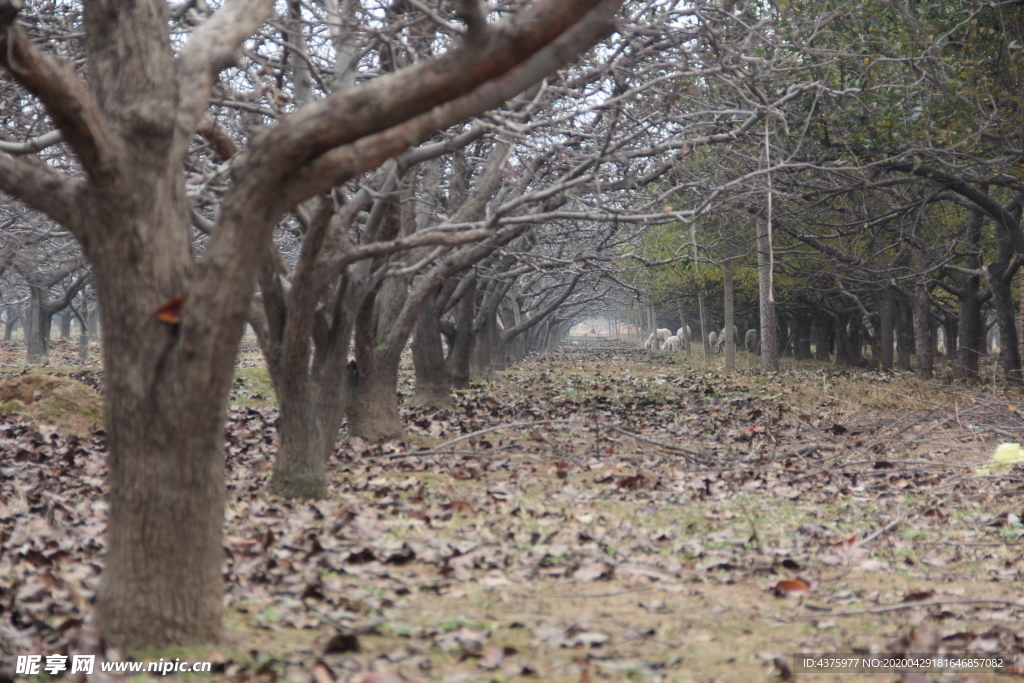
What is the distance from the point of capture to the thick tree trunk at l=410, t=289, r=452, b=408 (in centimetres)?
1545

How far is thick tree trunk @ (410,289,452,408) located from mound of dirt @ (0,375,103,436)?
5184 millimetres

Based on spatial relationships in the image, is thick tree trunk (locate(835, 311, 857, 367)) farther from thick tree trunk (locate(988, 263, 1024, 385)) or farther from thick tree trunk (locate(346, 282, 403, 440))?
thick tree trunk (locate(346, 282, 403, 440))

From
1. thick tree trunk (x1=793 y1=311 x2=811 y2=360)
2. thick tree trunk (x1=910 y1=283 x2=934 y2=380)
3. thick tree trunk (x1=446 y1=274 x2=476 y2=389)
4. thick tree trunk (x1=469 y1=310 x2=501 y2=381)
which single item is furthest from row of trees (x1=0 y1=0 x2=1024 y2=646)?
thick tree trunk (x1=793 y1=311 x2=811 y2=360)

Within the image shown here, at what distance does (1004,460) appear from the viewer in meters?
8.22

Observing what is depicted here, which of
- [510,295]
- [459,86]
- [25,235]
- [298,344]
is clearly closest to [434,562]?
[298,344]

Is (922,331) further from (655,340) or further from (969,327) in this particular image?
(655,340)

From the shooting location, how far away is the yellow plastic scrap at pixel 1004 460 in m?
8.09

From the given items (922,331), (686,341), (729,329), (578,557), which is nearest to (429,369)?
(578,557)

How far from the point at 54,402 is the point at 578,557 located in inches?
331

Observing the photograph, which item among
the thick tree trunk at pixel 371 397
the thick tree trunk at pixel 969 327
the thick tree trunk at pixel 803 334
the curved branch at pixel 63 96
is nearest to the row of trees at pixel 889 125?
the thick tree trunk at pixel 969 327

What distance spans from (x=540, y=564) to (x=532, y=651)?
57.2 inches

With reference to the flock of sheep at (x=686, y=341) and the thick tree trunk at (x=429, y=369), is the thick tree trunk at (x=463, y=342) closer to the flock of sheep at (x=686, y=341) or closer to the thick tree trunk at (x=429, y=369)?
the thick tree trunk at (x=429, y=369)

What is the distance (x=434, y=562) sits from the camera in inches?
221

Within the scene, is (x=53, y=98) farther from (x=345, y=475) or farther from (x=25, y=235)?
(x=25, y=235)
